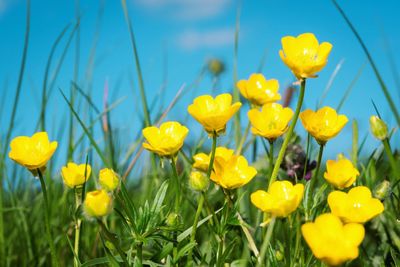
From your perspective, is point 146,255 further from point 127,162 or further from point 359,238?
point 359,238

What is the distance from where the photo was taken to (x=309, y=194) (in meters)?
1.20

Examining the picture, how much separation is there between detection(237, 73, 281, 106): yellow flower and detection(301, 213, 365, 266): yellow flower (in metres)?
0.65

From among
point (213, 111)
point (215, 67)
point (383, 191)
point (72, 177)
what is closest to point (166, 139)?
point (213, 111)

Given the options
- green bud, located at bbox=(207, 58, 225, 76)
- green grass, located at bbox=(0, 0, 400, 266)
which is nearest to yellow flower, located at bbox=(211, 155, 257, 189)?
green grass, located at bbox=(0, 0, 400, 266)

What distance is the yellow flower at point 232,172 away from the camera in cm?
114

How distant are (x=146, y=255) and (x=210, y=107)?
60 cm

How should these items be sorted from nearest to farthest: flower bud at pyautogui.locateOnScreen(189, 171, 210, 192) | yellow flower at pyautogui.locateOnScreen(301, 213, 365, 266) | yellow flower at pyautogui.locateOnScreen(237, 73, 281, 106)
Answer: yellow flower at pyautogui.locateOnScreen(301, 213, 365, 266), flower bud at pyautogui.locateOnScreen(189, 171, 210, 192), yellow flower at pyautogui.locateOnScreen(237, 73, 281, 106)

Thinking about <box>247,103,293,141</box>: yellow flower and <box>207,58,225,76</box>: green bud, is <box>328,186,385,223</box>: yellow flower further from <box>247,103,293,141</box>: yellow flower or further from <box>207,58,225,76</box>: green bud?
<box>207,58,225,76</box>: green bud

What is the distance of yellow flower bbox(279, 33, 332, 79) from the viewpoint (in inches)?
43.4

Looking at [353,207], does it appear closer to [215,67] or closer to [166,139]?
[166,139]

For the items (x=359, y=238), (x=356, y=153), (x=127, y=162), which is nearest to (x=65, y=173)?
(x=359, y=238)

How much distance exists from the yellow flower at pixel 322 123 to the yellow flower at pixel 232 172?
137 millimetres

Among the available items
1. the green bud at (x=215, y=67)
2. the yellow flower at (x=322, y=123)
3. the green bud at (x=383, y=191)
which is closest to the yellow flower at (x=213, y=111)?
the yellow flower at (x=322, y=123)

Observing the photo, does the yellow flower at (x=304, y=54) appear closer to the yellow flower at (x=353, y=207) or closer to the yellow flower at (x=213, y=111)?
the yellow flower at (x=213, y=111)
